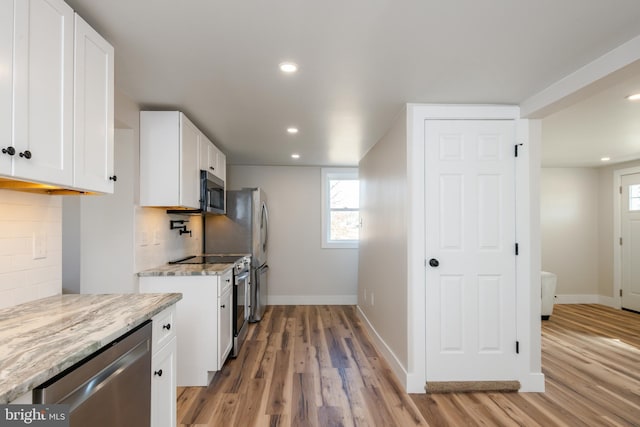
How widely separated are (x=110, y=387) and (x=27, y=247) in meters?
0.94

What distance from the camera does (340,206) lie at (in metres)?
6.05

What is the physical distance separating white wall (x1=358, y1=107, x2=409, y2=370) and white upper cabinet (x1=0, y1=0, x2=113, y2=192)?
2.14 metres

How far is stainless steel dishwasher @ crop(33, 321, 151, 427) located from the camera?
1.02 m

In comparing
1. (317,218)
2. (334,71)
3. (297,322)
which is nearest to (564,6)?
(334,71)

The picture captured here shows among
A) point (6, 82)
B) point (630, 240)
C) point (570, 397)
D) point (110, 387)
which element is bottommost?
point (570, 397)

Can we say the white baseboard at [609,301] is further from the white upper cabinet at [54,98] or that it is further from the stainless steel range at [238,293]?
the white upper cabinet at [54,98]

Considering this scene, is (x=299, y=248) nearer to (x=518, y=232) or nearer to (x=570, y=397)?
(x=518, y=232)

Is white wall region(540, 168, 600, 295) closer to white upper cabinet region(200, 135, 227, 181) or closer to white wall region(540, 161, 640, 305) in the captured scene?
white wall region(540, 161, 640, 305)

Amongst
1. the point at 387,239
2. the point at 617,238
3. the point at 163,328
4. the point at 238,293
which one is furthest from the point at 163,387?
the point at 617,238

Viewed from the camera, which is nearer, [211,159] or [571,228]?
[211,159]

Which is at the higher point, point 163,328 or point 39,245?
point 39,245

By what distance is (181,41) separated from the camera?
6.16 feet

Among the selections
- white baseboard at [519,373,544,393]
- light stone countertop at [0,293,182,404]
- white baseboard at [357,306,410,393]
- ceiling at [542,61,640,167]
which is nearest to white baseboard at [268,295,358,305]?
white baseboard at [357,306,410,393]

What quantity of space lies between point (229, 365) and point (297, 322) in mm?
1574
